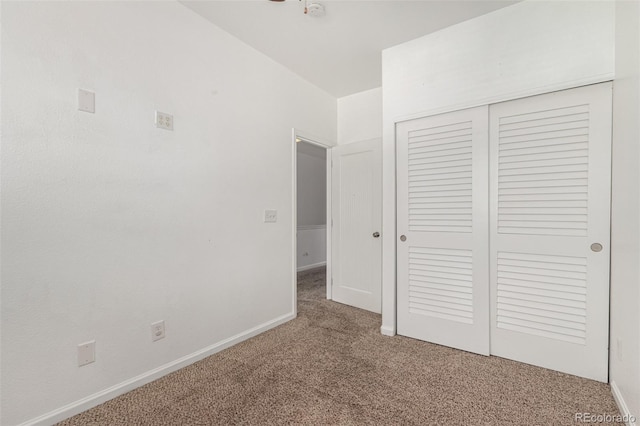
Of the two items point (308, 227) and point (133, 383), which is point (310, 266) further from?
point (133, 383)

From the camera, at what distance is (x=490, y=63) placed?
2.28 metres

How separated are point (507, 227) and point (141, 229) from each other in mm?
2614

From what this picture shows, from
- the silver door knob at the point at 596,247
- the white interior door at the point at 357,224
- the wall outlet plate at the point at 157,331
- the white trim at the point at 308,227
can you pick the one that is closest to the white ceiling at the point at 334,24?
the white interior door at the point at 357,224

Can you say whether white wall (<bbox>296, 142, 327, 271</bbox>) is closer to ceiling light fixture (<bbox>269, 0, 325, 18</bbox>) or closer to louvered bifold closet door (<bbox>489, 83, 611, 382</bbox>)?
ceiling light fixture (<bbox>269, 0, 325, 18</bbox>)

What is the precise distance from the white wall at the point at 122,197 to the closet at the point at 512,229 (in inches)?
56.7

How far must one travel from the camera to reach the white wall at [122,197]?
1.51 meters

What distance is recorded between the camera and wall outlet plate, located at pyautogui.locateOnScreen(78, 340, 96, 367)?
168 centimetres

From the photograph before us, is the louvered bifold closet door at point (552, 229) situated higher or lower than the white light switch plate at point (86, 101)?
lower

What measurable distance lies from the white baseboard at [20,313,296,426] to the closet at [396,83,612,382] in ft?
4.82

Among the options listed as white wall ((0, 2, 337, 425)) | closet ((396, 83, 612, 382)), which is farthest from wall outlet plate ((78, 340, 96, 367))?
closet ((396, 83, 612, 382))

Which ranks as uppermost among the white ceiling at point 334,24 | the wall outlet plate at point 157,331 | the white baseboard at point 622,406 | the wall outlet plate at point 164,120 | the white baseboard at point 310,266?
the white ceiling at point 334,24

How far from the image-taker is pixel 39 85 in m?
1.55

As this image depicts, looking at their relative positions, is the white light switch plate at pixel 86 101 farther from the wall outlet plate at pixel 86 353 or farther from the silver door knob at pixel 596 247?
the silver door knob at pixel 596 247

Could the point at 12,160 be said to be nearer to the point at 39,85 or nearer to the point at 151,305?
the point at 39,85
